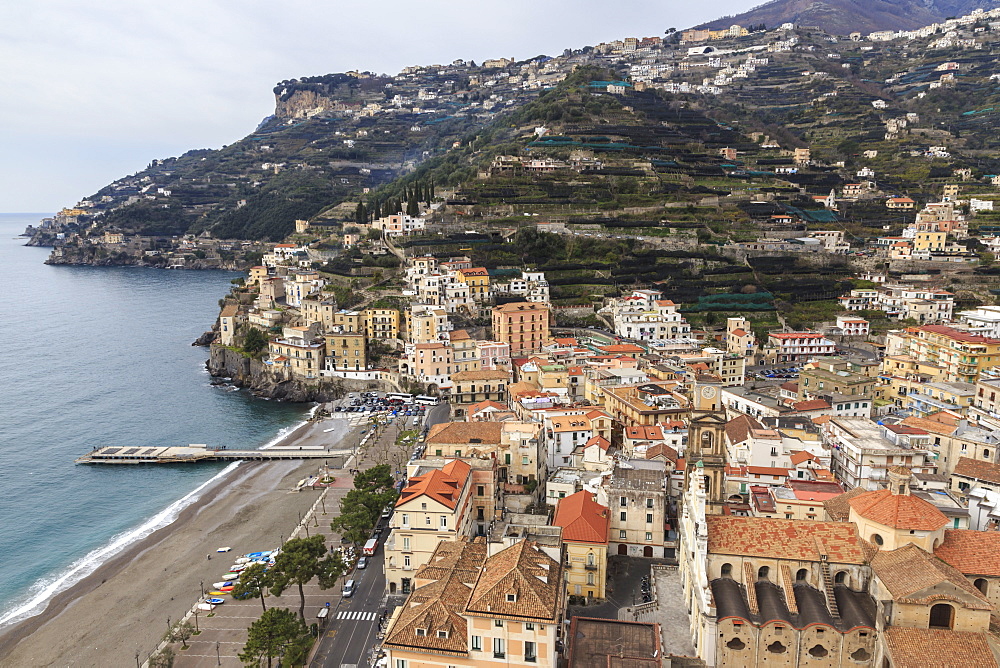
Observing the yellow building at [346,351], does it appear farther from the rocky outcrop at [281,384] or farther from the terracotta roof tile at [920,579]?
the terracotta roof tile at [920,579]

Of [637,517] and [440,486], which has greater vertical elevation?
[440,486]

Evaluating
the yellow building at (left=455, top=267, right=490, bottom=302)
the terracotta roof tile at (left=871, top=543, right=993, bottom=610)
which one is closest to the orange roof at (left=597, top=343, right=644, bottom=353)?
the yellow building at (left=455, top=267, right=490, bottom=302)

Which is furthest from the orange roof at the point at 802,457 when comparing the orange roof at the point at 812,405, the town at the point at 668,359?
the orange roof at the point at 812,405

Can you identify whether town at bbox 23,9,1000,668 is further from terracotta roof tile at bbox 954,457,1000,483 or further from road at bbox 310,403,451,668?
road at bbox 310,403,451,668

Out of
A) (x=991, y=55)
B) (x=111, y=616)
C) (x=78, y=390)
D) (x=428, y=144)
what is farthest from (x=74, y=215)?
(x=991, y=55)

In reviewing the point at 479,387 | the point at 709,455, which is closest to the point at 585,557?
the point at 709,455

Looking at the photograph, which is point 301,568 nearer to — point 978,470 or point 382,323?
point 978,470

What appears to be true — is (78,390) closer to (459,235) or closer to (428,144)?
(459,235)
